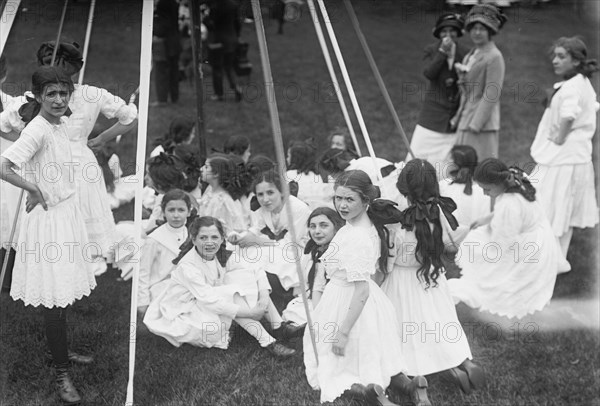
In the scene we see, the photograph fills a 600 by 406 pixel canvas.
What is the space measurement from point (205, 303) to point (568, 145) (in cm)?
324

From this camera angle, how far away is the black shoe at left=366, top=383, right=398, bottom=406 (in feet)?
12.7

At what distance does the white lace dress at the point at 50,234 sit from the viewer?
3.83m

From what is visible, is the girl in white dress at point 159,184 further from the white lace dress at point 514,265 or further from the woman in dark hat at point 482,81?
the woman in dark hat at point 482,81

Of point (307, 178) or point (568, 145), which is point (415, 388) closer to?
point (307, 178)

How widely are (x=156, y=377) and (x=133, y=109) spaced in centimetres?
160

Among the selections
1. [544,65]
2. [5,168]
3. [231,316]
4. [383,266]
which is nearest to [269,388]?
[231,316]

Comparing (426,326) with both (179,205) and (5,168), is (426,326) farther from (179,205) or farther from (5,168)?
(5,168)

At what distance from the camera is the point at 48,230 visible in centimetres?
387

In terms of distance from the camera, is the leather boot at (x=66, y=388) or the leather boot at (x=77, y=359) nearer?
the leather boot at (x=66, y=388)

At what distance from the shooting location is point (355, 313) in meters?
3.80

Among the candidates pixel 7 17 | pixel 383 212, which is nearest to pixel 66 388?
pixel 383 212

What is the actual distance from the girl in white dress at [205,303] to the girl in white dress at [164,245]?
0.33 meters

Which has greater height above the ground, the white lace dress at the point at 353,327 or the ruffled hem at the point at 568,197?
the ruffled hem at the point at 568,197

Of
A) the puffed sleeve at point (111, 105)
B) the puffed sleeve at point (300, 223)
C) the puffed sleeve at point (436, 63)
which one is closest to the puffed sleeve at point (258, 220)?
the puffed sleeve at point (300, 223)
